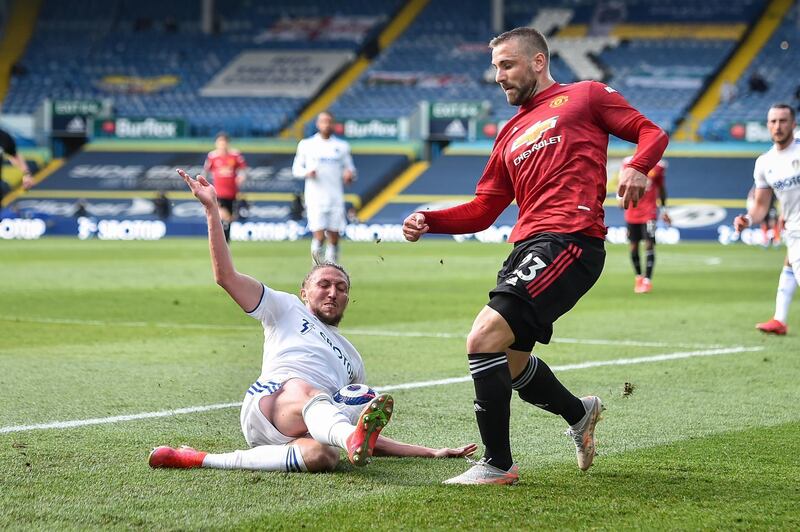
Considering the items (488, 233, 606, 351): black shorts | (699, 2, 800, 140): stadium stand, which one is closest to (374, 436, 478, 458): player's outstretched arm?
(488, 233, 606, 351): black shorts

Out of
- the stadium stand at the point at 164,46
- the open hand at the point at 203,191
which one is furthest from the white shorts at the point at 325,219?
the stadium stand at the point at 164,46

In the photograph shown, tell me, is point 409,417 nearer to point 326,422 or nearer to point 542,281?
point 326,422

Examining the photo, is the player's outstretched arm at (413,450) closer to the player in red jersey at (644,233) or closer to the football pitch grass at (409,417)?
the football pitch grass at (409,417)

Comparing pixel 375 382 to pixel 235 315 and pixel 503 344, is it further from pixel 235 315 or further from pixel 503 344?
pixel 235 315

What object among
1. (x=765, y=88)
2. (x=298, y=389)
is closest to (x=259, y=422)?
(x=298, y=389)

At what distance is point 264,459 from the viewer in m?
5.22

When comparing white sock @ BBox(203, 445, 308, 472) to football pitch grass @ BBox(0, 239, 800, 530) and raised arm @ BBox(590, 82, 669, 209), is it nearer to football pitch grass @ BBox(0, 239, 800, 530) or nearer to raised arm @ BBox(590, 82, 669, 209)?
football pitch grass @ BBox(0, 239, 800, 530)

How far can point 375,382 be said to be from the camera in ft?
27.3

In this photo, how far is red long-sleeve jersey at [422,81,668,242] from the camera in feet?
17.4

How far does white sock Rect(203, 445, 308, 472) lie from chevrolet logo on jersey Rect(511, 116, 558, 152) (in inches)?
65.4

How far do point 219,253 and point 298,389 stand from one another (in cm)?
68

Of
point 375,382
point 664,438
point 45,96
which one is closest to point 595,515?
point 664,438

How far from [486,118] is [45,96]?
759 inches

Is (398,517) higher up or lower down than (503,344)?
lower down
